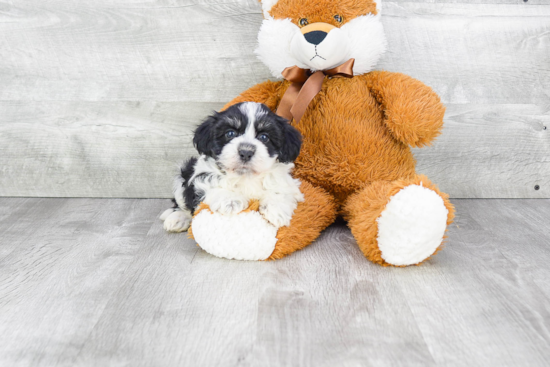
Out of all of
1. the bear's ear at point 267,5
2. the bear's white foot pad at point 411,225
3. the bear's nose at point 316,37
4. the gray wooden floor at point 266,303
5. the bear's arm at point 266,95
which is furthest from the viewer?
the bear's arm at point 266,95

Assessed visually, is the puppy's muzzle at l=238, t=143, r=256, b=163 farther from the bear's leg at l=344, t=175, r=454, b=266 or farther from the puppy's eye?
the bear's leg at l=344, t=175, r=454, b=266

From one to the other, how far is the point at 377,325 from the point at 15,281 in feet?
3.46

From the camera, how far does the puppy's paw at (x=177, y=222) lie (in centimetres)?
180

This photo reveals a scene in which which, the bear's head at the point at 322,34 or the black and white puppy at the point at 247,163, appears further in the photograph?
the bear's head at the point at 322,34

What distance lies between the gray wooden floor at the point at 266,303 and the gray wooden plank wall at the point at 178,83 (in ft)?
1.58

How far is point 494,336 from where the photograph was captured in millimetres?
1104

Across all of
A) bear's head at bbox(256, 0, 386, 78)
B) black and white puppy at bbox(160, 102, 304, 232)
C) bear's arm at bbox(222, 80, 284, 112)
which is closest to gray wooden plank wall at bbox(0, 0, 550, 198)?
bear's arm at bbox(222, 80, 284, 112)

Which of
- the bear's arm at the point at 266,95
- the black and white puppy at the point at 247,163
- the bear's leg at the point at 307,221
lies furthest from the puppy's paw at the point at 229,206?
the bear's arm at the point at 266,95

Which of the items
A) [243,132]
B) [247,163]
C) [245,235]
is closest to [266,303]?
[245,235]

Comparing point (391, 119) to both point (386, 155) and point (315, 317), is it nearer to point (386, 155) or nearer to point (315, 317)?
point (386, 155)

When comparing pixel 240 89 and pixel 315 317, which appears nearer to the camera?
pixel 315 317

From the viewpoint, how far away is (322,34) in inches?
62.9

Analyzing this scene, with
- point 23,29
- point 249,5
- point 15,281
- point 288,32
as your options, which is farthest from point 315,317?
point 23,29

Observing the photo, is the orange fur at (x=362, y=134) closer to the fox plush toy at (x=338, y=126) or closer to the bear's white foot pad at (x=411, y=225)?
the fox plush toy at (x=338, y=126)
